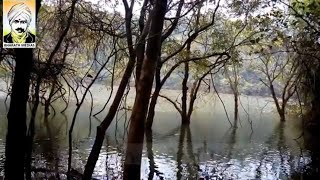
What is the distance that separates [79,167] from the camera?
→ 30.3 ft

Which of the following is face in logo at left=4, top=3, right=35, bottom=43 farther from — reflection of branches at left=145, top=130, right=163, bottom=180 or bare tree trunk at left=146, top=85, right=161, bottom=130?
bare tree trunk at left=146, top=85, right=161, bottom=130

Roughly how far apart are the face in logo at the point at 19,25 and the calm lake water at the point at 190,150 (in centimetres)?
314

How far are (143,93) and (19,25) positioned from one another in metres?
2.19

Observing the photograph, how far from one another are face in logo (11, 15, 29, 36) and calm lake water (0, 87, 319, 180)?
124 inches

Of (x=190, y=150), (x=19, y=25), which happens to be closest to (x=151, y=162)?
(x=190, y=150)

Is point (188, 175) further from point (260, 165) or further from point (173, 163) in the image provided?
point (260, 165)

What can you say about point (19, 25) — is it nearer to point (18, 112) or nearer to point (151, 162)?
point (18, 112)

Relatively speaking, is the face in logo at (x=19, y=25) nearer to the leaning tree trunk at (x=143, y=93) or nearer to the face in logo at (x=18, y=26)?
the face in logo at (x=18, y=26)

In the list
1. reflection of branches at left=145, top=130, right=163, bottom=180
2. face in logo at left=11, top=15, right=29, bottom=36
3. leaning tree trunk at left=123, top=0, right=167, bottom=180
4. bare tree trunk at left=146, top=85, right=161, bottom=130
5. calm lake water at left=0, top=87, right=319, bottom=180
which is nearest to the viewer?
face in logo at left=11, top=15, right=29, bottom=36

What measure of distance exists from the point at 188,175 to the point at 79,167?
7.80 feet

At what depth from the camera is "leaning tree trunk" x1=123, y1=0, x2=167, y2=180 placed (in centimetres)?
593

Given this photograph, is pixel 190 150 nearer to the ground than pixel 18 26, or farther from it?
nearer to the ground

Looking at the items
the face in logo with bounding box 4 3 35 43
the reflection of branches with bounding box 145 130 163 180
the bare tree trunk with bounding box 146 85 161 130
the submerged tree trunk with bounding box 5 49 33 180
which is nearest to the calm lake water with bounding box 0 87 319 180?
the reflection of branches with bounding box 145 130 163 180

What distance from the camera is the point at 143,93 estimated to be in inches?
240
